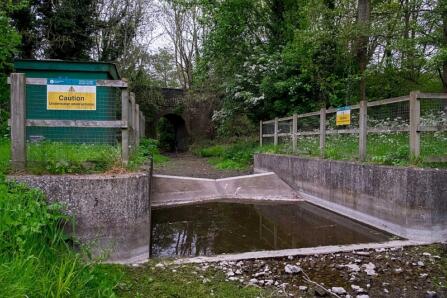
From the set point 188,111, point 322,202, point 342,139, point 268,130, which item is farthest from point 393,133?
point 188,111

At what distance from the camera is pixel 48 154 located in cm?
470

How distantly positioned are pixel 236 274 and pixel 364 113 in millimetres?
4421

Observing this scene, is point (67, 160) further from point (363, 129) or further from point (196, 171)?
point (196, 171)

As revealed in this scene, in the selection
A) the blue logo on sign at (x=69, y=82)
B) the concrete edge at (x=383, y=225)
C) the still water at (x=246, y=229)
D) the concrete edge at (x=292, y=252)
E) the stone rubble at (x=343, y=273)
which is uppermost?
the blue logo on sign at (x=69, y=82)

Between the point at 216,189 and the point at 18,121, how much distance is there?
232 inches

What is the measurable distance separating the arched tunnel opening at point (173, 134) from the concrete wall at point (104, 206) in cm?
2213

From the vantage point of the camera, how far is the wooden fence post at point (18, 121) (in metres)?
4.53

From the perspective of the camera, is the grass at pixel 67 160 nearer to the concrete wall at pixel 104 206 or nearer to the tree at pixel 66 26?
the concrete wall at pixel 104 206

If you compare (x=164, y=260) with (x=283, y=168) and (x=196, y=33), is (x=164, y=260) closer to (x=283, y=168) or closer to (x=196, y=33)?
(x=283, y=168)

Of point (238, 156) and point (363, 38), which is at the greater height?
point (363, 38)

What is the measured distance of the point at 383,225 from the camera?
613cm

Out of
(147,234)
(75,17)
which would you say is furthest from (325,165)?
(75,17)

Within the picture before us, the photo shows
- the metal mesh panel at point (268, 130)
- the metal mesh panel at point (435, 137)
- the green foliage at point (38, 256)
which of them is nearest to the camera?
the green foliage at point (38, 256)

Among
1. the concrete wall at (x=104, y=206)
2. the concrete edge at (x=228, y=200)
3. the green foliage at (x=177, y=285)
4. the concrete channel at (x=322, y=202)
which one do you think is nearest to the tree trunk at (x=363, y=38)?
the concrete channel at (x=322, y=202)
